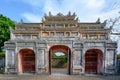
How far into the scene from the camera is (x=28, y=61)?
20.9 meters

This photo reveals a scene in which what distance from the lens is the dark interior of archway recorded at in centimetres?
2078

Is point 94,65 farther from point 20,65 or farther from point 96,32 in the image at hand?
point 20,65

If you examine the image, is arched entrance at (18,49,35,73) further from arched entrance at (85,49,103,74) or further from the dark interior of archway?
arched entrance at (85,49,103,74)

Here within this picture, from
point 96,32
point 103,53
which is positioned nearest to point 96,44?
point 103,53

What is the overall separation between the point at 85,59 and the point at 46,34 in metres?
4.96

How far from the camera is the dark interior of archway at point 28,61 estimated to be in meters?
20.8

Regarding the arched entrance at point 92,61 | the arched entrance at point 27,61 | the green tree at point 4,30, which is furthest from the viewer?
the green tree at point 4,30

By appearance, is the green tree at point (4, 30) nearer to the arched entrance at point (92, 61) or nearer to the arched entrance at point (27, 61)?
the arched entrance at point (27, 61)

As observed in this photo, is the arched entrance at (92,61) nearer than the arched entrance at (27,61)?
Yes

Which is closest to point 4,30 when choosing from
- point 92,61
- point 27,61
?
point 27,61

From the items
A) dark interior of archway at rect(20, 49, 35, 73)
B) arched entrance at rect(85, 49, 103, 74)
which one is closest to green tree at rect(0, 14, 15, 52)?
dark interior of archway at rect(20, 49, 35, 73)

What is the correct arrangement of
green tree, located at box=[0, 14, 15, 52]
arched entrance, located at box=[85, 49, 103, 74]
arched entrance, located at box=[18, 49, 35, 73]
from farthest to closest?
green tree, located at box=[0, 14, 15, 52] < arched entrance, located at box=[18, 49, 35, 73] < arched entrance, located at box=[85, 49, 103, 74]

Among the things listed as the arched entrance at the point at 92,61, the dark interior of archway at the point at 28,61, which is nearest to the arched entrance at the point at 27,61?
the dark interior of archway at the point at 28,61

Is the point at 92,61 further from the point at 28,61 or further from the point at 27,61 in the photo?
the point at 27,61
